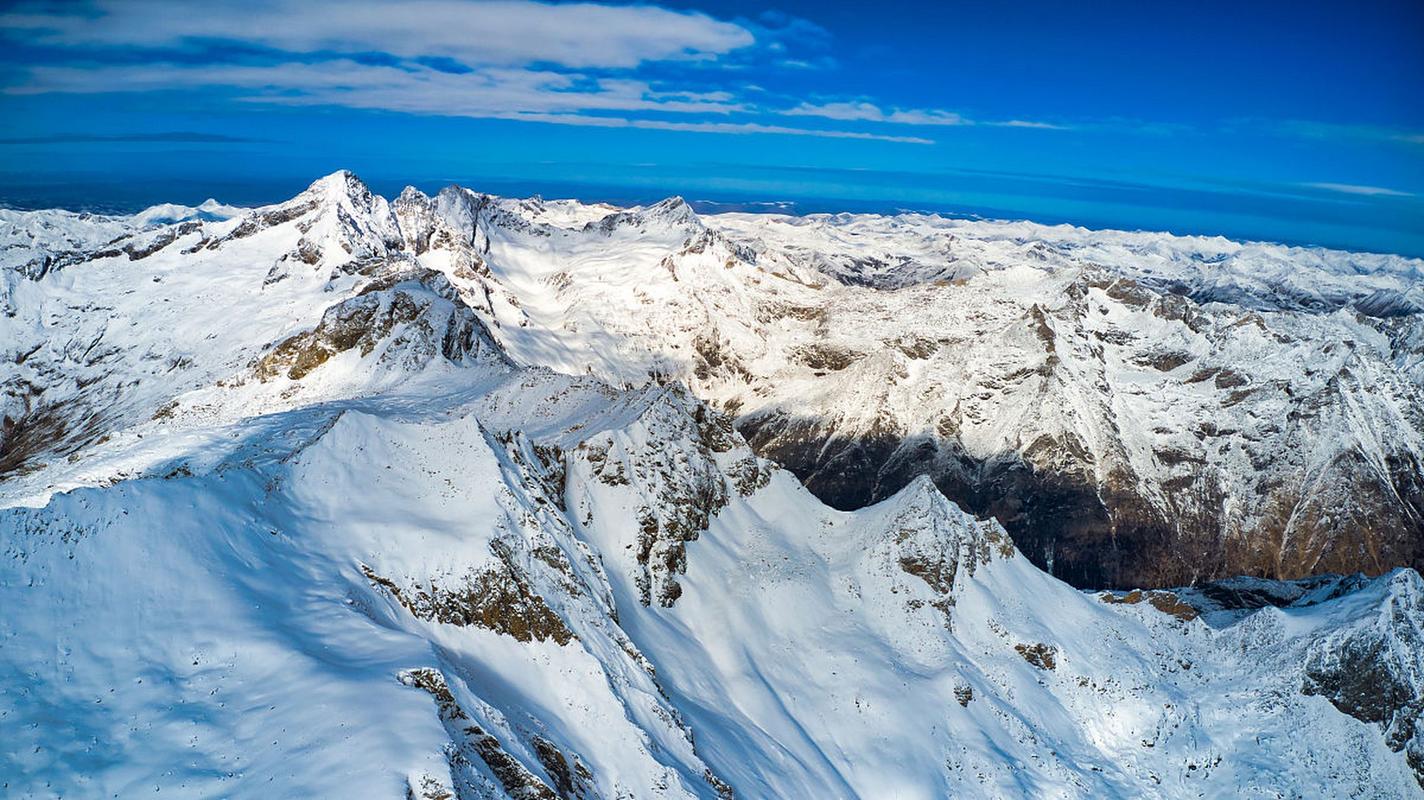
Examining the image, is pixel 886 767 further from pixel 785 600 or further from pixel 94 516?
pixel 94 516

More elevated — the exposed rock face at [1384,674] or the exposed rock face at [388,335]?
the exposed rock face at [388,335]

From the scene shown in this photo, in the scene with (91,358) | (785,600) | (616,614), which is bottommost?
(91,358)

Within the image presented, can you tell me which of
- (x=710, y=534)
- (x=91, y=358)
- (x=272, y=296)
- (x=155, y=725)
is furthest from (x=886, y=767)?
(x=91, y=358)

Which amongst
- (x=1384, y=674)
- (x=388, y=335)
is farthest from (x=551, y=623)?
(x=1384, y=674)

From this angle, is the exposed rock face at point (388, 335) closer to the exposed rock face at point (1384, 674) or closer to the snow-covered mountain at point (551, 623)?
the snow-covered mountain at point (551, 623)

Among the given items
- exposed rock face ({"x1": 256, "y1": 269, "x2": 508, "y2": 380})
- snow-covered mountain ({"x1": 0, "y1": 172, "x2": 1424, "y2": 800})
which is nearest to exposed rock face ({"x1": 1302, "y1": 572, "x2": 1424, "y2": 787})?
snow-covered mountain ({"x1": 0, "y1": 172, "x2": 1424, "y2": 800})

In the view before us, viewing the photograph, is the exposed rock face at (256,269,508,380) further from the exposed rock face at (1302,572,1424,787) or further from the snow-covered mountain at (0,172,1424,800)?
the exposed rock face at (1302,572,1424,787)

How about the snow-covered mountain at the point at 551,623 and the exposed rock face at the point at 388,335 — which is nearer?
the snow-covered mountain at the point at 551,623

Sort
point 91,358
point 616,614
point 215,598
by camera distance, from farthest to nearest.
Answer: point 91,358
point 616,614
point 215,598

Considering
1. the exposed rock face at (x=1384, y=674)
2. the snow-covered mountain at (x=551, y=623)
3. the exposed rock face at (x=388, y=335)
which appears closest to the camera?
the snow-covered mountain at (x=551, y=623)

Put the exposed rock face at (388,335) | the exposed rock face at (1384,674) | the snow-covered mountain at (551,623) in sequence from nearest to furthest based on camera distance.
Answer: the snow-covered mountain at (551,623), the exposed rock face at (1384,674), the exposed rock face at (388,335)

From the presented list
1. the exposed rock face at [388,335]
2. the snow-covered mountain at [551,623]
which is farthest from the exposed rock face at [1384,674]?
the exposed rock face at [388,335]
